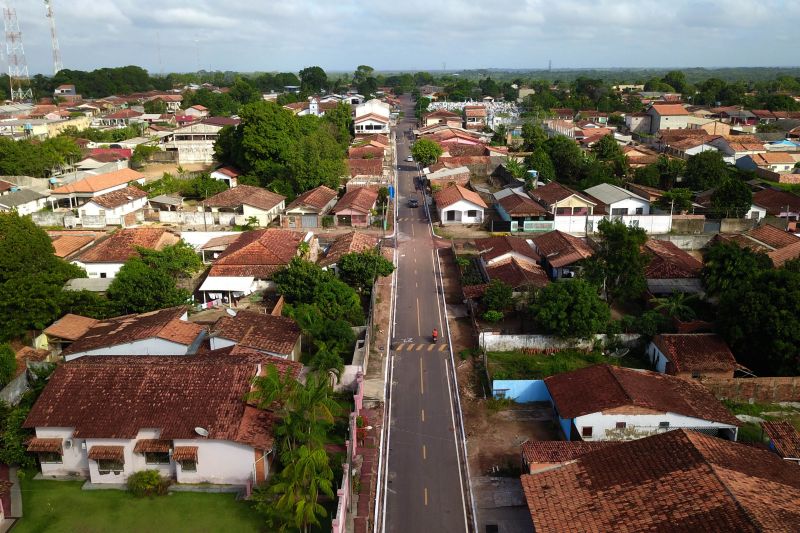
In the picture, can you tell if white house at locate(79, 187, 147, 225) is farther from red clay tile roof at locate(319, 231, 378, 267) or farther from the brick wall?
the brick wall

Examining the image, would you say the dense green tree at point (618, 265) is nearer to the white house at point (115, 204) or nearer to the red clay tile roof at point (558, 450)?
the red clay tile roof at point (558, 450)

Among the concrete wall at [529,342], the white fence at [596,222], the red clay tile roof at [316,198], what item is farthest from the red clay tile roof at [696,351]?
the red clay tile roof at [316,198]

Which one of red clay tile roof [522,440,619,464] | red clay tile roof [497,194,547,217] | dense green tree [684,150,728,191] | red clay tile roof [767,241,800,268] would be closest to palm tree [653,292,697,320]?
red clay tile roof [767,241,800,268]

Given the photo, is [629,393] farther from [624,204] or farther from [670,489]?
[624,204]

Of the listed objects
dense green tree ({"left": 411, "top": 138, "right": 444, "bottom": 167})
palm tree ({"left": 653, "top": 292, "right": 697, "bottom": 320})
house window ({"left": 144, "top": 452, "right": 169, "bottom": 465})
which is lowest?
house window ({"left": 144, "top": 452, "right": 169, "bottom": 465})

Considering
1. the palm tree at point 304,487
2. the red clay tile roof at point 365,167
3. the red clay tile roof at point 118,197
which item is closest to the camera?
the palm tree at point 304,487

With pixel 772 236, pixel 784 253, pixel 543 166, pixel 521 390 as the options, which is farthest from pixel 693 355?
pixel 543 166
